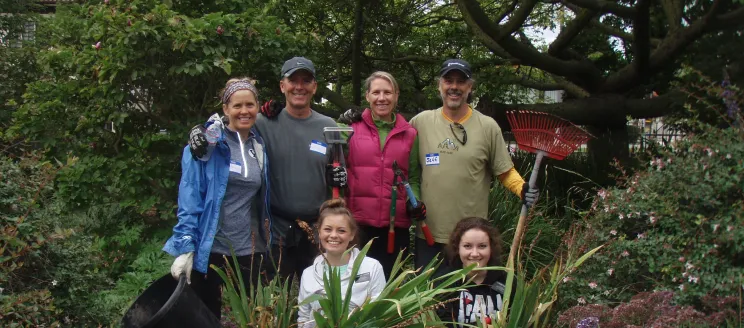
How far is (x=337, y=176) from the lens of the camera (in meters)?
3.75

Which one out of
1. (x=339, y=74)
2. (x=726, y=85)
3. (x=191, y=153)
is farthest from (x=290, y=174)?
(x=339, y=74)

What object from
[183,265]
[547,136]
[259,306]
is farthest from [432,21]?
[259,306]

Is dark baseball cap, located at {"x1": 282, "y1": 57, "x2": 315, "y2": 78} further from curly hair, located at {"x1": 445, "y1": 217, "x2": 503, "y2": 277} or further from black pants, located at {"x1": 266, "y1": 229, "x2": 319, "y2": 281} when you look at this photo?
curly hair, located at {"x1": 445, "y1": 217, "x2": 503, "y2": 277}

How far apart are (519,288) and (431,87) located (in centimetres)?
709

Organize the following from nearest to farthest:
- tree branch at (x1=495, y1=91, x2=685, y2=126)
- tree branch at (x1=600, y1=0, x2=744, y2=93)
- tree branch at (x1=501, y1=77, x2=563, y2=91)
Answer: tree branch at (x1=600, y1=0, x2=744, y2=93) → tree branch at (x1=495, y1=91, x2=685, y2=126) → tree branch at (x1=501, y1=77, x2=563, y2=91)

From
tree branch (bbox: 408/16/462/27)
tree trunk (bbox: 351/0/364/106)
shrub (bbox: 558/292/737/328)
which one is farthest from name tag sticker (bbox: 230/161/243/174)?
tree branch (bbox: 408/16/462/27)

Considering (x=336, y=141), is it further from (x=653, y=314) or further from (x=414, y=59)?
(x=414, y=59)

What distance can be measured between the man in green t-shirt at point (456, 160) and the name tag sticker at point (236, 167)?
1102mm

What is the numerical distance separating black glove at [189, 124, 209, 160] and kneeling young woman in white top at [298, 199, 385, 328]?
663mm

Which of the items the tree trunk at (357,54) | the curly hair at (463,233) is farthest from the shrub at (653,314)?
the tree trunk at (357,54)

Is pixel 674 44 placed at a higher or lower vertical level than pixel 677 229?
higher

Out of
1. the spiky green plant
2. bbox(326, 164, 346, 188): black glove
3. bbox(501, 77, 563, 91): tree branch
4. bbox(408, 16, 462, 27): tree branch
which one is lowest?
the spiky green plant

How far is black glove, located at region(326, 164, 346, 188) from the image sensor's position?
12.3 feet

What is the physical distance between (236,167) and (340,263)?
72 centimetres
